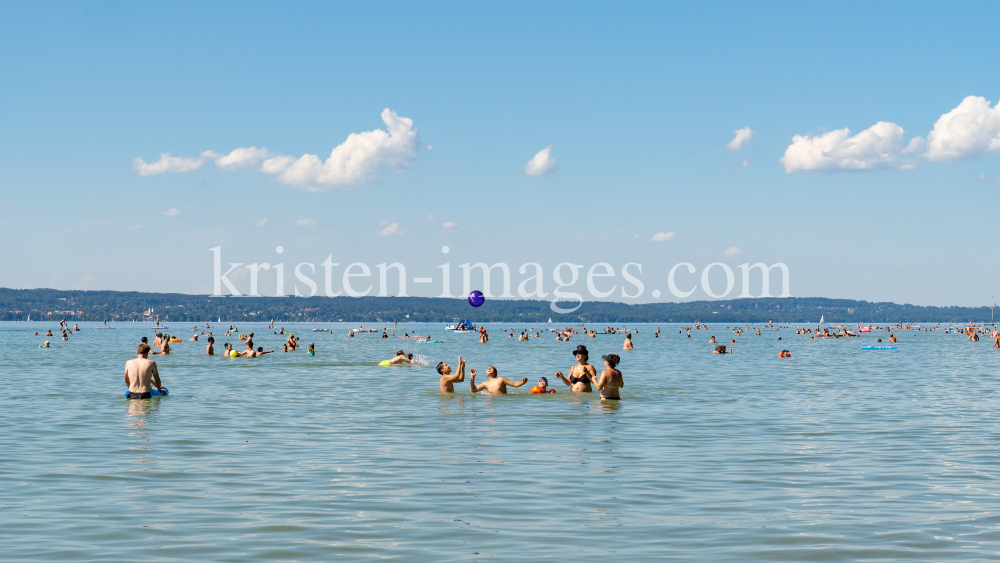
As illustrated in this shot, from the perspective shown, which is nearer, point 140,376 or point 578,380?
point 140,376

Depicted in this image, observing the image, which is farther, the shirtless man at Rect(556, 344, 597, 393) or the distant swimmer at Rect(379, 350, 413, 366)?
the distant swimmer at Rect(379, 350, 413, 366)

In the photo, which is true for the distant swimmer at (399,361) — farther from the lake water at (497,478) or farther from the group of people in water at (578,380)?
the group of people in water at (578,380)

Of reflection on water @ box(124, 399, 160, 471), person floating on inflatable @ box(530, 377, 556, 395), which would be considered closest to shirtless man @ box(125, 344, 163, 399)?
reflection on water @ box(124, 399, 160, 471)

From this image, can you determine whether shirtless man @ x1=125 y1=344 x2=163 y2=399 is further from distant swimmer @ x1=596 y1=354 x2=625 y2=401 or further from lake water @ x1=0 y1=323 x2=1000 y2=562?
distant swimmer @ x1=596 y1=354 x2=625 y2=401

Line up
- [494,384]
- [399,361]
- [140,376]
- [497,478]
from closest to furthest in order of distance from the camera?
[497,478]
[140,376]
[494,384]
[399,361]

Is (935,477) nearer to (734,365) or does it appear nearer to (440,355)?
(734,365)

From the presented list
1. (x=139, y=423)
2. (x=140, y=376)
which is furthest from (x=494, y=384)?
(x=139, y=423)

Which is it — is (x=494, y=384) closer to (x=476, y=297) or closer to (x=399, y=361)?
(x=399, y=361)

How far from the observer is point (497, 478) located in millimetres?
13844

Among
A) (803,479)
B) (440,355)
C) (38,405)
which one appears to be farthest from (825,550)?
(440,355)

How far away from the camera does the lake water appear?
9.64 meters

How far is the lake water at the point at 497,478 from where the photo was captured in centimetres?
964

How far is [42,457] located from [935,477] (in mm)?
15055

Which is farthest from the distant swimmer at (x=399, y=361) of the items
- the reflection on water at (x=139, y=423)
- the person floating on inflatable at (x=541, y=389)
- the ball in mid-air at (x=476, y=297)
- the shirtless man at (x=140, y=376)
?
the ball in mid-air at (x=476, y=297)
